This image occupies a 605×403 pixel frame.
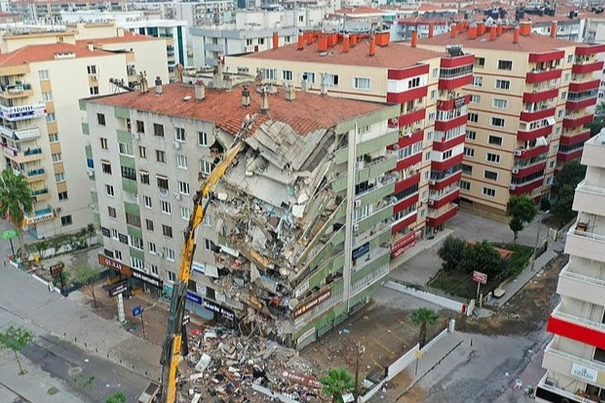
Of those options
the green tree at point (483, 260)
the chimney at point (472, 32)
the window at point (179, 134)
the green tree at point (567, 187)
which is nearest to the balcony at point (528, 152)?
the green tree at point (567, 187)

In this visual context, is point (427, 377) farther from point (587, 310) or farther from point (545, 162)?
point (545, 162)

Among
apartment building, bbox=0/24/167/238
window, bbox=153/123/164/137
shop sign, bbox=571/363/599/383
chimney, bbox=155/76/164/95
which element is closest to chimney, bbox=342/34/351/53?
chimney, bbox=155/76/164/95

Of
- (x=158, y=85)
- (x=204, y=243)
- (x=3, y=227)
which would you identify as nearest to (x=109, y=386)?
(x=204, y=243)

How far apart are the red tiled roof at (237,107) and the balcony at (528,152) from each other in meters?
28.6

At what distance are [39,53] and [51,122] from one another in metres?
8.02

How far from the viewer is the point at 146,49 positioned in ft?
279

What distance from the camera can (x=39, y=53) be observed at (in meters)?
65.4

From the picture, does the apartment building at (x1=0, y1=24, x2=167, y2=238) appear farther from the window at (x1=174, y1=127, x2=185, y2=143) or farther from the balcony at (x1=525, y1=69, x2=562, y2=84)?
the balcony at (x1=525, y1=69, x2=562, y2=84)

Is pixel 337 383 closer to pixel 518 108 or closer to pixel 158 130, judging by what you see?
pixel 158 130

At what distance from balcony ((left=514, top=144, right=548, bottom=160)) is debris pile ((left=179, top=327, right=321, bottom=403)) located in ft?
132

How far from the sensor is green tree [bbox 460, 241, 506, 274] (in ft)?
179

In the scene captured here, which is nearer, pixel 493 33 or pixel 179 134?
pixel 179 134

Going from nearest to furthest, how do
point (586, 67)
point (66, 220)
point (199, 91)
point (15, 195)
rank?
point (199, 91) → point (15, 195) → point (66, 220) → point (586, 67)

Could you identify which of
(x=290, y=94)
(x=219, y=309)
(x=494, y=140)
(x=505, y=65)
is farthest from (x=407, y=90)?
(x=219, y=309)
